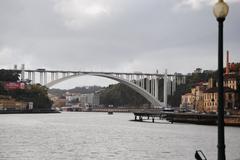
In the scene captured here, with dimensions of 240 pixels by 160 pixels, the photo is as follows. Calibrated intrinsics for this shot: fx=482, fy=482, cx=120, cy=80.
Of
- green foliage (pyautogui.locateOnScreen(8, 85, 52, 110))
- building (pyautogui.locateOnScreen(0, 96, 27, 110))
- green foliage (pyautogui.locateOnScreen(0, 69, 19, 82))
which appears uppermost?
green foliage (pyautogui.locateOnScreen(0, 69, 19, 82))

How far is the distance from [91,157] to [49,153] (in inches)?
139

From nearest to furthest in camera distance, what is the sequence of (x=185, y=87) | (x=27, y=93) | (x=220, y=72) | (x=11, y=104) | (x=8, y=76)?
(x=220, y=72)
(x=11, y=104)
(x=185, y=87)
(x=27, y=93)
(x=8, y=76)

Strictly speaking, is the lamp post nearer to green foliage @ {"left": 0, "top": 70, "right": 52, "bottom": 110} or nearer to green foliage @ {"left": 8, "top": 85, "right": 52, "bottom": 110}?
green foliage @ {"left": 0, "top": 70, "right": 52, "bottom": 110}

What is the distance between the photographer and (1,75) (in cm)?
17112

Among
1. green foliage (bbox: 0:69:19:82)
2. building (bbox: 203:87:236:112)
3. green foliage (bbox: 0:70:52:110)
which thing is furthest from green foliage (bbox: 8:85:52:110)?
building (bbox: 203:87:236:112)

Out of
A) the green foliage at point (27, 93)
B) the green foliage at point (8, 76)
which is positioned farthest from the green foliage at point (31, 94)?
the green foliage at point (8, 76)

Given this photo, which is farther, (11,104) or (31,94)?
(31,94)

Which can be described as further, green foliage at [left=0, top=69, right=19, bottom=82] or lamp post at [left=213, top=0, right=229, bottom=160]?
green foliage at [left=0, top=69, right=19, bottom=82]

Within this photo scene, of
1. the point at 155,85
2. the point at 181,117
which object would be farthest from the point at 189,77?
the point at 181,117

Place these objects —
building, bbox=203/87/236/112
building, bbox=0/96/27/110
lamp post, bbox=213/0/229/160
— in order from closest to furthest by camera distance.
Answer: lamp post, bbox=213/0/229/160
building, bbox=203/87/236/112
building, bbox=0/96/27/110

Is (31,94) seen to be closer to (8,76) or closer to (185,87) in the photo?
(8,76)

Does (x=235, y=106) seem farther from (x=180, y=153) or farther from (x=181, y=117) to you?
(x=180, y=153)

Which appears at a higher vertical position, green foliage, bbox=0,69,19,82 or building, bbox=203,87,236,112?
green foliage, bbox=0,69,19,82

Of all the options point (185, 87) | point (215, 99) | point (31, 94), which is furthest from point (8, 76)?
point (215, 99)
